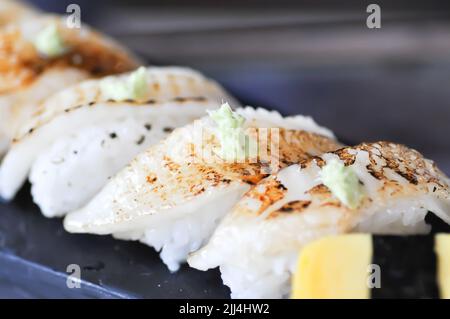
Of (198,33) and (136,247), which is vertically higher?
(198,33)

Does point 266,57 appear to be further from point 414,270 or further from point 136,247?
point 414,270

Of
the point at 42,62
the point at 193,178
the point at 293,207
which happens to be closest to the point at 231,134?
the point at 193,178

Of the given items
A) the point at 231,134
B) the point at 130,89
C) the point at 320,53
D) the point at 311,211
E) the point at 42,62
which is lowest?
the point at 311,211

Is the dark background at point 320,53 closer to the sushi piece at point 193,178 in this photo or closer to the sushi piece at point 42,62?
the sushi piece at point 42,62

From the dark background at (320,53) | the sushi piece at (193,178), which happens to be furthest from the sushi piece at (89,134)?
the dark background at (320,53)

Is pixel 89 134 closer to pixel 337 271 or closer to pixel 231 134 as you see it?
pixel 231 134

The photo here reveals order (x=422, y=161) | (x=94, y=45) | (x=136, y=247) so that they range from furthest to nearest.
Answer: (x=94, y=45), (x=136, y=247), (x=422, y=161)
